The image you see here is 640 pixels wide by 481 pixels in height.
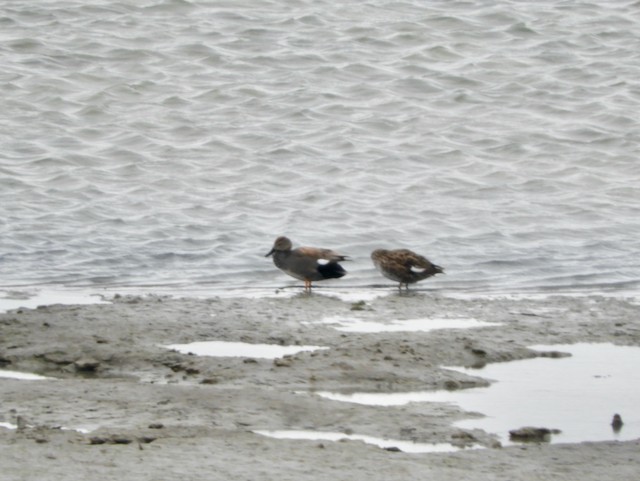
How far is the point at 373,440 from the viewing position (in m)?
7.57

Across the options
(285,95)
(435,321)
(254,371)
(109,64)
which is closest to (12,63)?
(109,64)

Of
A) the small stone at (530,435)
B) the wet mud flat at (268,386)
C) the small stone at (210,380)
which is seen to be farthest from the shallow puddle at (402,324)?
the small stone at (530,435)

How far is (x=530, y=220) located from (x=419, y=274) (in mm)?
3466

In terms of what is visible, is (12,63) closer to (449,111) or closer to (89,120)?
(89,120)

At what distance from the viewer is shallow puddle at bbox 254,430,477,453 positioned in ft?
24.5

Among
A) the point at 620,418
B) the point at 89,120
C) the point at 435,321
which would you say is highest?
the point at 620,418

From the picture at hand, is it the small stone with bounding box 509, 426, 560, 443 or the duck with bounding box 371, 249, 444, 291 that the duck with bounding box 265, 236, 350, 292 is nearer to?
the duck with bounding box 371, 249, 444, 291

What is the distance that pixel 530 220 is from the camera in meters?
15.5

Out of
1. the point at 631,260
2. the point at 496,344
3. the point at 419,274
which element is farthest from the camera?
the point at 631,260

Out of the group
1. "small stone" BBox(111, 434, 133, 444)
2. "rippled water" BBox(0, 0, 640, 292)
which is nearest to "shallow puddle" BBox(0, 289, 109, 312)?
"rippled water" BBox(0, 0, 640, 292)

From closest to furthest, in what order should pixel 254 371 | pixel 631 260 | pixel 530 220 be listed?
pixel 254 371 < pixel 631 260 < pixel 530 220

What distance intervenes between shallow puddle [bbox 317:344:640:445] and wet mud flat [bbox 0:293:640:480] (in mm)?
127

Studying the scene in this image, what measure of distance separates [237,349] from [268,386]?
1.01 meters

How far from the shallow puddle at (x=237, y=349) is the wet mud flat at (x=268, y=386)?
0.31 ft
